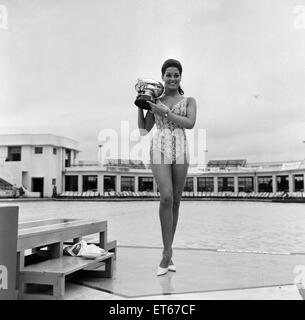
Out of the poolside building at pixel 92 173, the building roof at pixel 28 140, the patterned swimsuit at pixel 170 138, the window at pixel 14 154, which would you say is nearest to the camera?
the patterned swimsuit at pixel 170 138

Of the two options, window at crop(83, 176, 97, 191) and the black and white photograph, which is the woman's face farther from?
window at crop(83, 176, 97, 191)

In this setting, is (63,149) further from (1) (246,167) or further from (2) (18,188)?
(1) (246,167)

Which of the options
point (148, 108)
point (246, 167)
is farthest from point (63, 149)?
point (148, 108)

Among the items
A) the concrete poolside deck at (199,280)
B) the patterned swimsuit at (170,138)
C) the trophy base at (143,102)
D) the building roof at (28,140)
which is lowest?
the concrete poolside deck at (199,280)

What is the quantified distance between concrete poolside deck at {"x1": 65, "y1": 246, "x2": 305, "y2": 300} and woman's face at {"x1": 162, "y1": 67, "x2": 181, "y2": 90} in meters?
1.53

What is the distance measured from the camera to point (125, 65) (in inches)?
215

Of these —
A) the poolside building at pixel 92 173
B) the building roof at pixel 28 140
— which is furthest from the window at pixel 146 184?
the building roof at pixel 28 140

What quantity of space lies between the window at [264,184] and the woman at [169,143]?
49.2 meters

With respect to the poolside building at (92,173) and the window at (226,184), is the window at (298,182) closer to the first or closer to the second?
the poolside building at (92,173)

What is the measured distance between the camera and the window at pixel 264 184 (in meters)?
50.4

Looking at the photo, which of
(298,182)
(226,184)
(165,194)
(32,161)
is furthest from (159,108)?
(226,184)

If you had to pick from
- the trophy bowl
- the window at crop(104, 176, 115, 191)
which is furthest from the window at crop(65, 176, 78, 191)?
the trophy bowl

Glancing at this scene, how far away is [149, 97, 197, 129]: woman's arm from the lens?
3041 mm

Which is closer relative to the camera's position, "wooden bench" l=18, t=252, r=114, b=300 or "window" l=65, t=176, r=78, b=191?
"wooden bench" l=18, t=252, r=114, b=300
